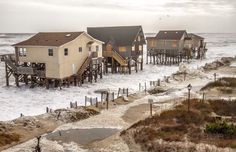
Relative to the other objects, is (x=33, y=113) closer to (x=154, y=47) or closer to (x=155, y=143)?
(x=155, y=143)

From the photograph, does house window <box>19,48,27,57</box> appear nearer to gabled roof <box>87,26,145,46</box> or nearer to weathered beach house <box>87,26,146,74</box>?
weathered beach house <box>87,26,146,74</box>

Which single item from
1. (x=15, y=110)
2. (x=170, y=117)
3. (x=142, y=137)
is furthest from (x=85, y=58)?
(x=142, y=137)

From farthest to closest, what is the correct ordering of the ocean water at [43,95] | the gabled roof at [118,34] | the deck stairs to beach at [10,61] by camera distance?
the gabled roof at [118,34] → the deck stairs to beach at [10,61] → the ocean water at [43,95]

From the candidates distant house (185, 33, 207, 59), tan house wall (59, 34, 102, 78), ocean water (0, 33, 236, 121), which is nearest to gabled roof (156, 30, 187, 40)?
distant house (185, 33, 207, 59)

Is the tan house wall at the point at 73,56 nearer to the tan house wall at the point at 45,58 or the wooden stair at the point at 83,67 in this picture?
the wooden stair at the point at 83,67

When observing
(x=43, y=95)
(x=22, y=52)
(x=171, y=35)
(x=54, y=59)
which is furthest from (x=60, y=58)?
(x=171, y=35)

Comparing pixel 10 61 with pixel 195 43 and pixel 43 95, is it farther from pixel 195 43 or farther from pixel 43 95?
pixel 195 43

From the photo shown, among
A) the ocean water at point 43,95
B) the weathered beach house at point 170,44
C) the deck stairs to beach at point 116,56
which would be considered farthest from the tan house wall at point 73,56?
the weathered beach house at point 170,44
